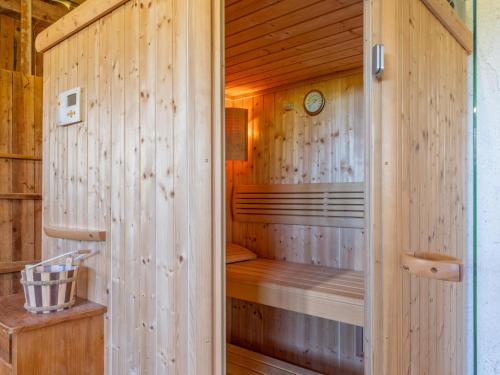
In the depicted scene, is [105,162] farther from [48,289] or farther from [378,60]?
[378,60]

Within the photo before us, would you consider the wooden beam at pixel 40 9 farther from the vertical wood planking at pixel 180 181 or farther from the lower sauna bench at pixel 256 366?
the lower sauna bench at pixel 256 366

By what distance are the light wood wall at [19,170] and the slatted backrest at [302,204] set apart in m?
1.77

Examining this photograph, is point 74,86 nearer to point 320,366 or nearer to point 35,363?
point 35,363

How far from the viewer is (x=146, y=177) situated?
55.2 inches

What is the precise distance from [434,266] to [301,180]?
1.82 metres

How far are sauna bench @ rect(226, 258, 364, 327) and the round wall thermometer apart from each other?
1.13 meters

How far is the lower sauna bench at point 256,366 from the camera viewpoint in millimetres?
2545

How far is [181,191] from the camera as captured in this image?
126 centimetres

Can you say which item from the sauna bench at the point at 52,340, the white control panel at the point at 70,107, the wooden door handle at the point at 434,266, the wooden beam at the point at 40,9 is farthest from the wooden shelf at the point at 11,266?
the wooden door handle at the point at 434,266

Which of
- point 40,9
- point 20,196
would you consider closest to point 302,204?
point 20,196

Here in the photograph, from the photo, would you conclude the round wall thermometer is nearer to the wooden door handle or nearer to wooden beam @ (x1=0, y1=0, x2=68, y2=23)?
the wooden door handle

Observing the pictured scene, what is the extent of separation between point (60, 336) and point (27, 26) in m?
3.18

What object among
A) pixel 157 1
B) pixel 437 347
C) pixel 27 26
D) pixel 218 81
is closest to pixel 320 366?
pixel 437 347

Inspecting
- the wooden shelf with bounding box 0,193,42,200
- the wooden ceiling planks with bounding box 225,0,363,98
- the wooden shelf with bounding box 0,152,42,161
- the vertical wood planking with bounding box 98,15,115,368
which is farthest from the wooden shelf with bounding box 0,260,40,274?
the wooden ceiling planks with bounding box 225,0,363,98
